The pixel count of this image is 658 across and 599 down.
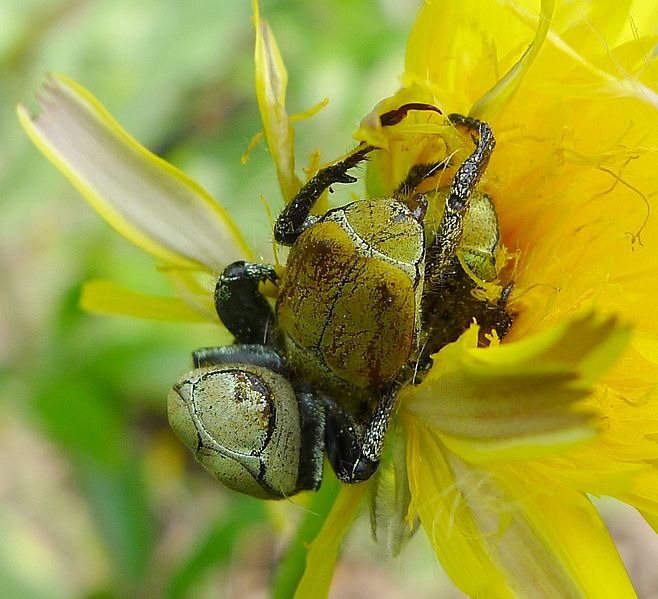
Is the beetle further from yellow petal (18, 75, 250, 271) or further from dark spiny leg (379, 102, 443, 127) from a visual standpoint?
yellow petal (18, 75, 250, 271)

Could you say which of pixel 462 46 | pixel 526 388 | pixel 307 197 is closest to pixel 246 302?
pixel 307 197

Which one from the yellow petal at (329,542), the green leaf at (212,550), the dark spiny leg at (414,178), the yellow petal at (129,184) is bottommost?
the green leaf at (212,550)

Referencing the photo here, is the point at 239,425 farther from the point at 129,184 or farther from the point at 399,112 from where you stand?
the point at 129,184

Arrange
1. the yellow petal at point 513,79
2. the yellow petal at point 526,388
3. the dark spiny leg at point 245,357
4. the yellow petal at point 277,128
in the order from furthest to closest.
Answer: the yellow petal at point 277,128 < the dark spiny leg at point 245,357 < the yellow petal at point 513,79 < the yellow petal at point 526,388

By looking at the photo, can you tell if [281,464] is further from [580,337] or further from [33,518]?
[33,518]

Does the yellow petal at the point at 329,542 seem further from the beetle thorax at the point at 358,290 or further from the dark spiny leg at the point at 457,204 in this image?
the dark spiny leg at the point at 457,204

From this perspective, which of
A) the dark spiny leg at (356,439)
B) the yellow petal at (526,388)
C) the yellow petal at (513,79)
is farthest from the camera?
the dark spiny leg at (356,439)

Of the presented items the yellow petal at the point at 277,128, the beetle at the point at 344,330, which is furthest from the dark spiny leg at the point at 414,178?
the yellow petal at the point at 277,128
